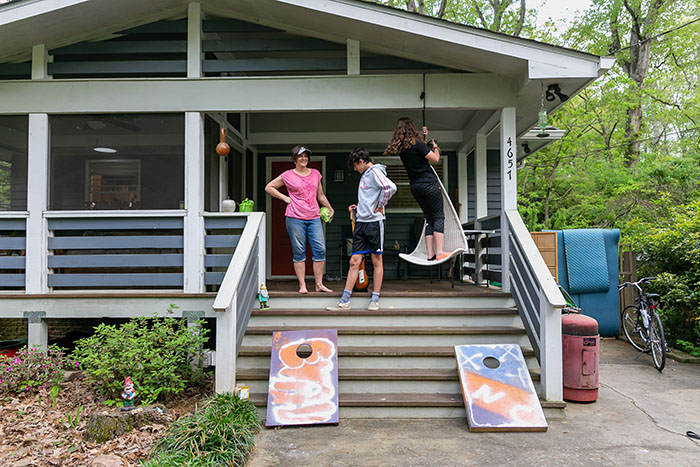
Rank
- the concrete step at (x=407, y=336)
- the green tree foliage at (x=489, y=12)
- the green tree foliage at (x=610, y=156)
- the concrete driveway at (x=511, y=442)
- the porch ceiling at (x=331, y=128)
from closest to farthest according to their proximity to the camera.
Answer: the concrete driveway at (x=511, y=442), the concrete step at (x=407, y=336), the porch ceiling at (x=331, y=128), the green tree foliage at (x=610, y=156), the green tree foliage at (x=489, y=12)

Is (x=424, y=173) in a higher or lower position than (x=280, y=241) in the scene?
higher

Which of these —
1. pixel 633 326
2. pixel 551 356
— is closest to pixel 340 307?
pixel 551 356

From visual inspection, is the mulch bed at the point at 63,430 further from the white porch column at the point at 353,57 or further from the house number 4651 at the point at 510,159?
the house number 4651 at the point at 510,159

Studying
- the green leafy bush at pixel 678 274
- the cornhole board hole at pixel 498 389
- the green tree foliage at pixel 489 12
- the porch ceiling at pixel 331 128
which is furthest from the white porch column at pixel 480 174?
the green tree foliage at pixel 489 12

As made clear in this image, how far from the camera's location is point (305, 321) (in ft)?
15.5

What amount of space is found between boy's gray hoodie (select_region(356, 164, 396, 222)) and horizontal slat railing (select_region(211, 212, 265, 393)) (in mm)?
1116

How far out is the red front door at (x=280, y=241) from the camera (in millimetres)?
7922

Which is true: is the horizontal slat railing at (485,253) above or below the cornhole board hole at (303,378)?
above

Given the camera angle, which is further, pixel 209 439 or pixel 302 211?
pixel 302 211

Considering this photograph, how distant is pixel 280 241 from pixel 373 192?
365cm

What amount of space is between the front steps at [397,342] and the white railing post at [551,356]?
124 mm

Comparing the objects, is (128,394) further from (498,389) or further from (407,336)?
(498,389)

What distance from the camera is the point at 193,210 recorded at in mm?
5102

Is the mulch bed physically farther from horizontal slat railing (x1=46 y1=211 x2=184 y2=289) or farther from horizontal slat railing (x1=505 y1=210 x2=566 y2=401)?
horizontal slat railing (x1=505 y1=210 x2=566 y2=401)
